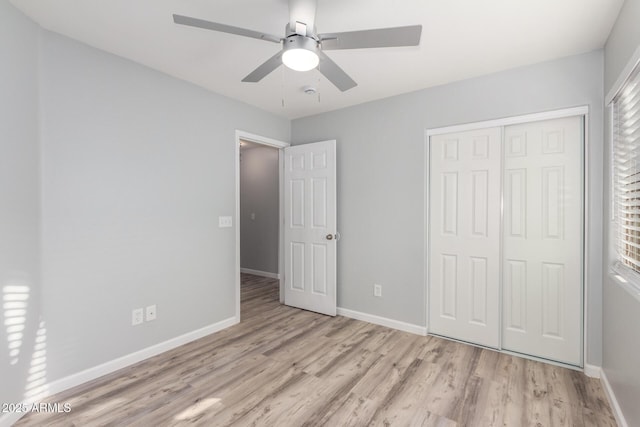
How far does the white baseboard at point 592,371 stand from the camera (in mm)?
2214

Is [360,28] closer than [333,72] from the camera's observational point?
No

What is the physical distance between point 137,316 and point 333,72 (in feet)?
7.85

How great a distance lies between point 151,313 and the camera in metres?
2.59

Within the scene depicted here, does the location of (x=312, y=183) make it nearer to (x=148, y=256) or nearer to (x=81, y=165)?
(x=148, y=256)

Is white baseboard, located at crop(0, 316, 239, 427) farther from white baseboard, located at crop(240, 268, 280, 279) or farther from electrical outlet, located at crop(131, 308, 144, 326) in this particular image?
white baseboard, located at crop(240, 268, 280, 279)

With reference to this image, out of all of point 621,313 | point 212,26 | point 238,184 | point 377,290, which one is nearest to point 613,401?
point 621,313

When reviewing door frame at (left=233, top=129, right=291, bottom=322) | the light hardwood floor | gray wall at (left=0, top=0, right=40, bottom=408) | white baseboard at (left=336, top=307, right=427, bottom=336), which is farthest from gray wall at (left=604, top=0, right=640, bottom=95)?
gray wall at (left=0, top=0, right=40, bottom=408)

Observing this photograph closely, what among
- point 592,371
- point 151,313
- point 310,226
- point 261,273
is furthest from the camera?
point 261,273

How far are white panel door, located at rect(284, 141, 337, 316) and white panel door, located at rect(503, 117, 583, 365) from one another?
1719 mm

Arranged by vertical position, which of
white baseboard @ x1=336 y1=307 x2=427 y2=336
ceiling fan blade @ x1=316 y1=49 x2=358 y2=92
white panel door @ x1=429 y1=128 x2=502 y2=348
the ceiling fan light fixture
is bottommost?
white baseboard @ x1=336 y1=307 x2=427 y2=336

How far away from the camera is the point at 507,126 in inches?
103

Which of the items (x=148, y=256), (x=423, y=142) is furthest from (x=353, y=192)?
(x=148, y=256)

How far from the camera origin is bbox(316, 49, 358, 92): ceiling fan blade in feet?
5.46

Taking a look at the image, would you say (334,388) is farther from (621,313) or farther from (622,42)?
(622,42)
